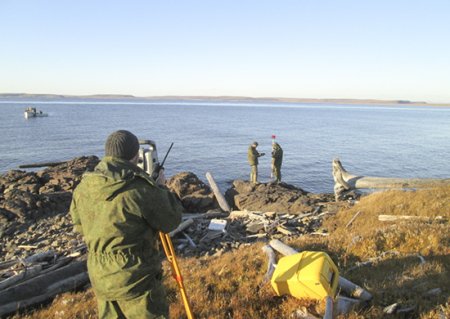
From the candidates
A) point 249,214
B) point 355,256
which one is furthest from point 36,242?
point 355,256

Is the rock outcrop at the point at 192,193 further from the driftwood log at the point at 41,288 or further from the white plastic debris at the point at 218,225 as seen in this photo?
the driftwood log at the point at 41,288

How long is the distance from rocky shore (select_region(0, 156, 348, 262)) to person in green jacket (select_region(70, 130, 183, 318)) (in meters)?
6.89

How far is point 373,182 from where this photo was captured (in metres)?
17.8

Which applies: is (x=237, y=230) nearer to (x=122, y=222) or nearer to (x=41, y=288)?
(x=41, y=288)

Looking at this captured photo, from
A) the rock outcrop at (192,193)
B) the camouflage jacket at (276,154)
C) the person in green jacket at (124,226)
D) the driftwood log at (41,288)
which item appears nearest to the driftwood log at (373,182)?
the camouflage jacket at (276,154)

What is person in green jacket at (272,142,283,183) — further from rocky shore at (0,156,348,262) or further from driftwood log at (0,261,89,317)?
driftwood log at (0,261,89,317)

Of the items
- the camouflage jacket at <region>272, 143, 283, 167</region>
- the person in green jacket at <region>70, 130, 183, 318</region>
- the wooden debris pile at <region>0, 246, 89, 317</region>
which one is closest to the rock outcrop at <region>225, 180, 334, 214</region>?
the camouflage jacket at <region>272, 143, 283, 167</region>

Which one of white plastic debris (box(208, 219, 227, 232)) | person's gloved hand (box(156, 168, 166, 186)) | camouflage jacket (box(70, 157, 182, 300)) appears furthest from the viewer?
white plastic debris (box(208, 219, 227, 232))

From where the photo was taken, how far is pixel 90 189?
324cm

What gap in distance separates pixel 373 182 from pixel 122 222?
17020mm

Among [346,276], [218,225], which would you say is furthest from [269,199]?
[346,276]

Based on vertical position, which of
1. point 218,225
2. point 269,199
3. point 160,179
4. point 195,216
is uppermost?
point 160,179

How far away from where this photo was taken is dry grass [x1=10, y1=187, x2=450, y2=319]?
5.20 meters

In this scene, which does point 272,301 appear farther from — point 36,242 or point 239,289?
point 36,242
